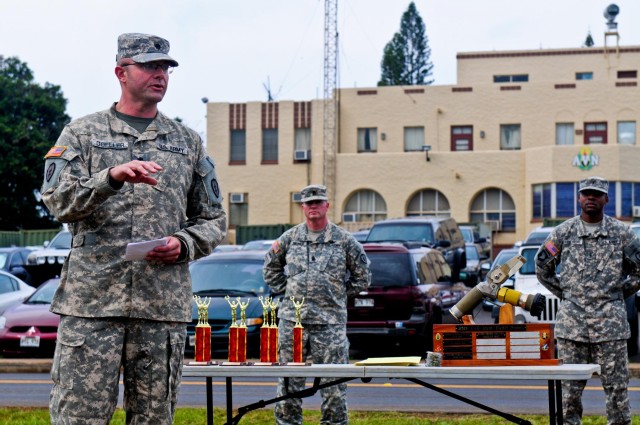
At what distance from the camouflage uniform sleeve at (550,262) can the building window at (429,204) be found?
46.0 meters

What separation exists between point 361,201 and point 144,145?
5130 cm

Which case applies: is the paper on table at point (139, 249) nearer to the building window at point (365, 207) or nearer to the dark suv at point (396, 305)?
the dark suv at point (396, 305)

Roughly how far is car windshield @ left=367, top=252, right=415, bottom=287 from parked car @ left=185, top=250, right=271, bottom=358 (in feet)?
5.50

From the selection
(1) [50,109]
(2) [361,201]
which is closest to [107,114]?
(2) [361,201]

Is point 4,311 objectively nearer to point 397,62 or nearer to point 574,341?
point 574,341

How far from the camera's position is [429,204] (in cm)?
5597

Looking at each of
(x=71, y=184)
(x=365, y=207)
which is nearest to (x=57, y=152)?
(x=71, y=184)

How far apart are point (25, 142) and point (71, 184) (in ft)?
201

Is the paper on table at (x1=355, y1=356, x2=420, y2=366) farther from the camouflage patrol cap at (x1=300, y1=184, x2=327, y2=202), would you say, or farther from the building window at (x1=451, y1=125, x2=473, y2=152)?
the building window at (x1=451, y1=125, x2=473, y2=152)

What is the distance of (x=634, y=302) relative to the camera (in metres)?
16.3

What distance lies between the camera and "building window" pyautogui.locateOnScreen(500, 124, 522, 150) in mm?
56500

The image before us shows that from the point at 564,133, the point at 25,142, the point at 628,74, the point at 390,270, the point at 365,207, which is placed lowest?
the point at 390,270

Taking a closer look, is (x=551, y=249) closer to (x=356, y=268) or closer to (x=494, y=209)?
(x=356, y=268)

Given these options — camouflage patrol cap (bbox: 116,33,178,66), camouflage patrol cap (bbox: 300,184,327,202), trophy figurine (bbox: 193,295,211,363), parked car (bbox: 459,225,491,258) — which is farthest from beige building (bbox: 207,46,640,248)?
camouflage patrol cap (bbox: 116,33,178,66)
